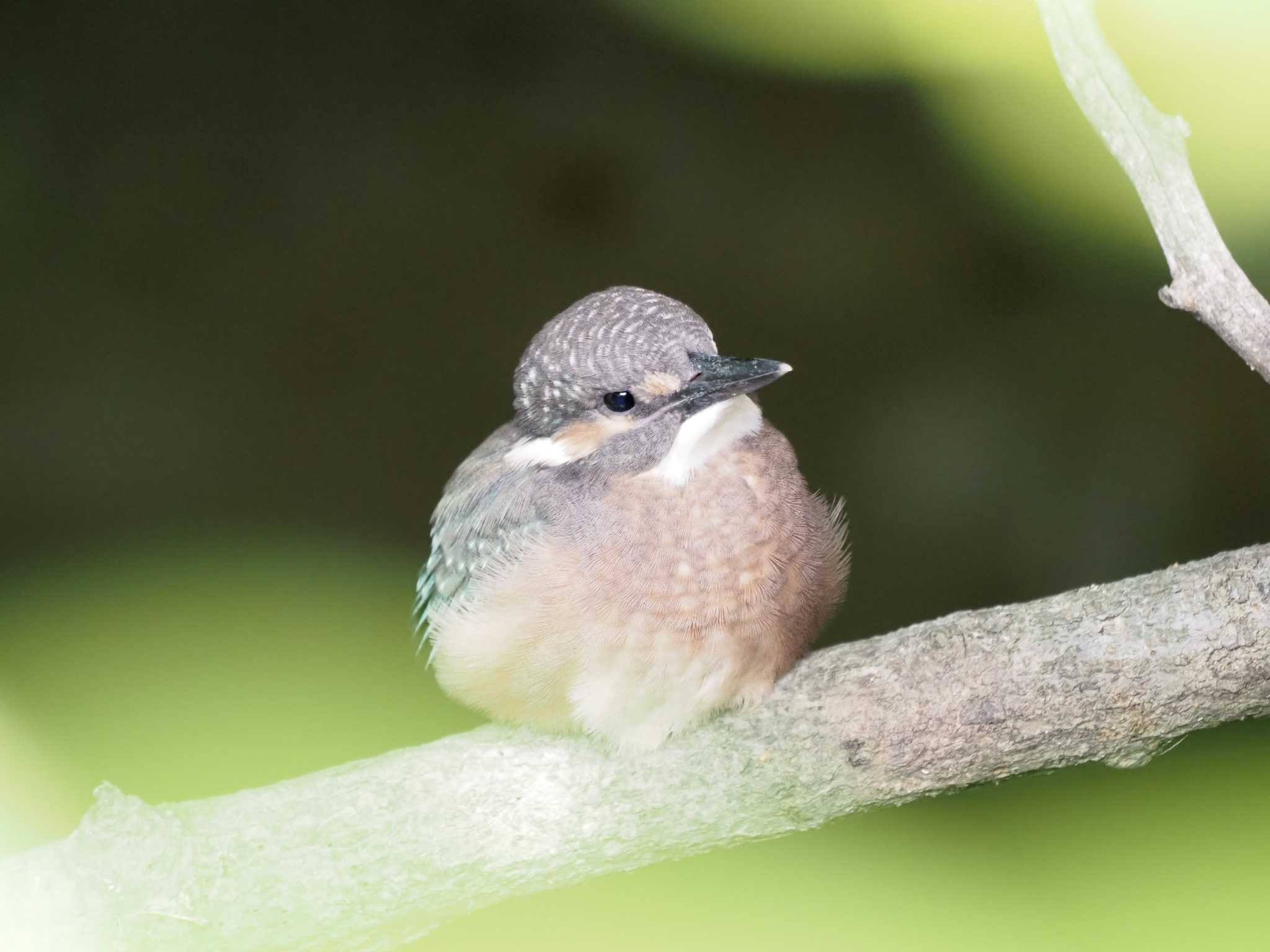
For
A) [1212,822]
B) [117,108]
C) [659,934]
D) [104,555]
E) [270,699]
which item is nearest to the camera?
[659,934]

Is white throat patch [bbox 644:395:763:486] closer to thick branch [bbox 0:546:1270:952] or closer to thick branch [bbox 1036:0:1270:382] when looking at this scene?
thick branch [bbox 0:546:1270:952]

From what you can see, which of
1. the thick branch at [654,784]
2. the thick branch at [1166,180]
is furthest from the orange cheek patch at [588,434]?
the thick branch at [1166,180]

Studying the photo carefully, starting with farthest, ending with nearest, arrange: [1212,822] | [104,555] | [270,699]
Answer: [104,555] → [270,699] → [1212,822]

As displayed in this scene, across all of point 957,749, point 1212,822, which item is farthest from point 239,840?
point 1212,822

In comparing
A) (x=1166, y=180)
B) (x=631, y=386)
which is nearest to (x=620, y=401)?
(x=631, y=386)

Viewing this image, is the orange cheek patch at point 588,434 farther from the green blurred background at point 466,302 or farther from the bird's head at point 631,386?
the green blurred background at point 466,302

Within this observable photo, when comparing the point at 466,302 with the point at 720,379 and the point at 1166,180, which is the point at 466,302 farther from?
the point at 1166,180

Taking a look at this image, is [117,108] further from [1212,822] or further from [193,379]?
[1212,822]
